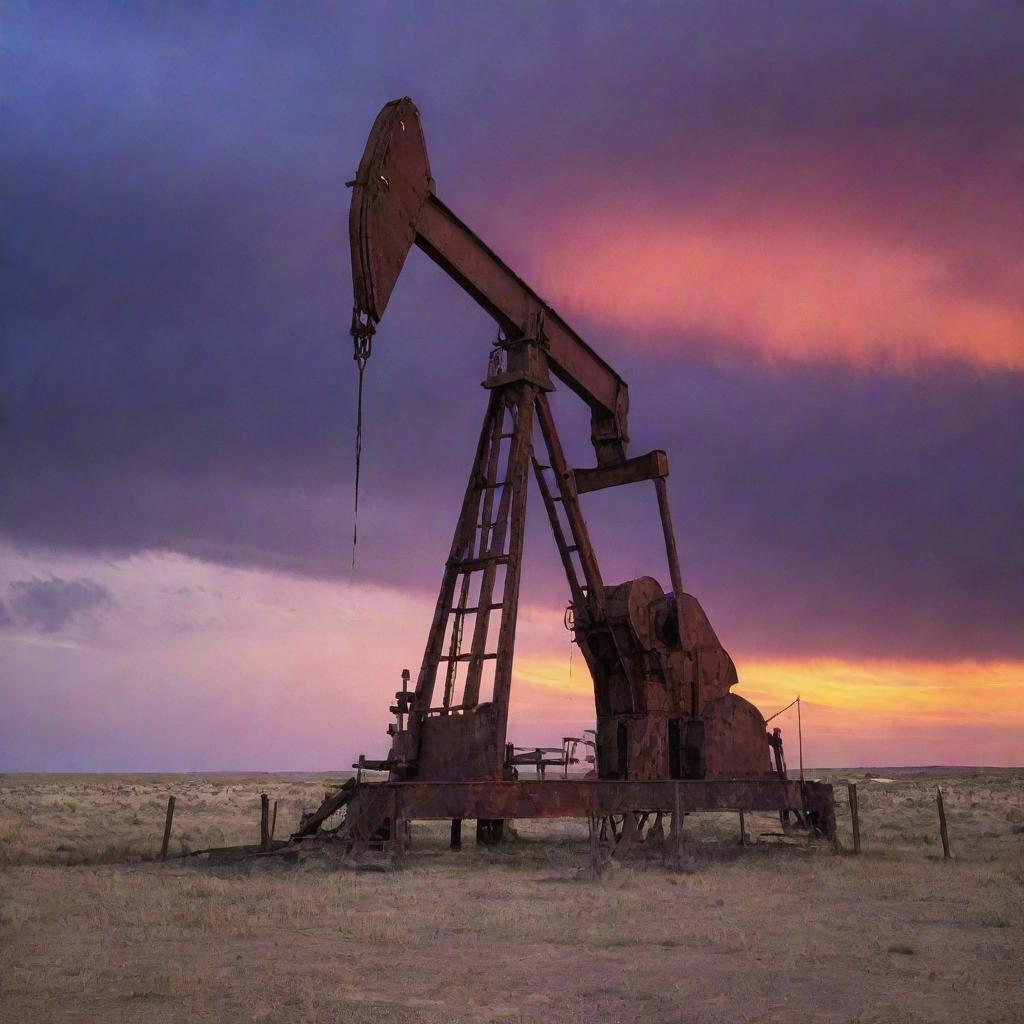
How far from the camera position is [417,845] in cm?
1712

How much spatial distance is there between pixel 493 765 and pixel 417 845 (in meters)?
Result: 4.70

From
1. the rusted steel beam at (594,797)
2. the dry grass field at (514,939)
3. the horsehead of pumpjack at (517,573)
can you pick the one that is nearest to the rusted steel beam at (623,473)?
the horsehead of pumpjack at (517,573)

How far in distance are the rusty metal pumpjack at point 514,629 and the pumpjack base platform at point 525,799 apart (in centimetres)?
2

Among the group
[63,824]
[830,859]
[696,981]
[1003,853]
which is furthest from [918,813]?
[696,981]

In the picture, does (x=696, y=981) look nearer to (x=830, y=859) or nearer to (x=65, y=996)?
(x=65, y=996)

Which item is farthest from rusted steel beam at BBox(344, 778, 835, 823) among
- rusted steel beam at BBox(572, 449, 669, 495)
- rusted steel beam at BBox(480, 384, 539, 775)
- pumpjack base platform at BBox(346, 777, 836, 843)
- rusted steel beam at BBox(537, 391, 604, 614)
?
rusted steel beam at BBox(572, 449, 669, 495)

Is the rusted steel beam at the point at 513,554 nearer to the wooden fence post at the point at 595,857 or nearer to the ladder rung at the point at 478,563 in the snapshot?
the ladder rung at the point at 478,563

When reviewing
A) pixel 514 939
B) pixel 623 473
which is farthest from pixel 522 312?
pixel 514 939

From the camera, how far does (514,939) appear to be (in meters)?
8.32

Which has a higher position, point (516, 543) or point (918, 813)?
point (516, 543)

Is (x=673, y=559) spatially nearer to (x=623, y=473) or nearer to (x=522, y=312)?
(x=623, y=473)

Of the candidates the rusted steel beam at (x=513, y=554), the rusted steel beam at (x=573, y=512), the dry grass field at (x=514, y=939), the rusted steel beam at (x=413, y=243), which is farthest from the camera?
the rusted steel beam at (x=573, y=512)

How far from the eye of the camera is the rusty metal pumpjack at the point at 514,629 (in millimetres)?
12781

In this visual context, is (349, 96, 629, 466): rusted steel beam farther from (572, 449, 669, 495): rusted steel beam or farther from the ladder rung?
the ladder rung
